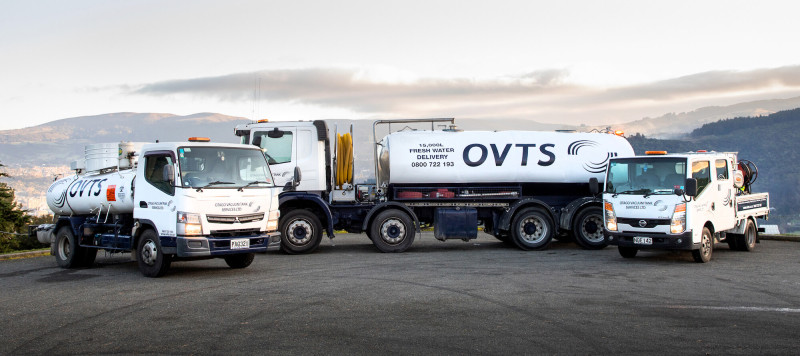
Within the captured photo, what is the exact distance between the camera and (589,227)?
17891 mm

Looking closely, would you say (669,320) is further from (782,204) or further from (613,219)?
(782,204)

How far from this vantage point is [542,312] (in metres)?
8.74

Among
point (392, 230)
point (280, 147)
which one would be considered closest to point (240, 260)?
point (280, 147)

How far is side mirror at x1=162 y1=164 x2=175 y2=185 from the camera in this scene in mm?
12008

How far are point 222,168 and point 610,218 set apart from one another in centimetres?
838

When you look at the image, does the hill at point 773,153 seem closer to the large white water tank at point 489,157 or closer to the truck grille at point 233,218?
the large white water tank at point 489,157

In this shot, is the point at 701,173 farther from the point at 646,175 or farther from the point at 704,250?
the point at 704,250

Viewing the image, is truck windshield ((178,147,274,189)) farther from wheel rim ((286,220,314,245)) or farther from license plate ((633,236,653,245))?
license plate ((633,236,653,245))

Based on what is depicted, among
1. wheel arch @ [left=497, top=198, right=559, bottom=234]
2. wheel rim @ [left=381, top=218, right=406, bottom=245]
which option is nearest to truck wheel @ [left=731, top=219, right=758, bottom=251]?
wheel arch @ [left=497, top=198, right=559, bottom=234]

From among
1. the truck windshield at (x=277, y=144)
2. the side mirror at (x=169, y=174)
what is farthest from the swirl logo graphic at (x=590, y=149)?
the side mirror at (x=169, y=174)

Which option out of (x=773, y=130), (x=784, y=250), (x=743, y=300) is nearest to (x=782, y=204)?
(x=773, y=130)

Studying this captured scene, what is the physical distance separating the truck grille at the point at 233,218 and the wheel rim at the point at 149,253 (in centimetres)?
133

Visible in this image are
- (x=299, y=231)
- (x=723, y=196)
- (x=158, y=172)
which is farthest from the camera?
(x=299, y=231)

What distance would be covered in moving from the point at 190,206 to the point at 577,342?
295 inches
